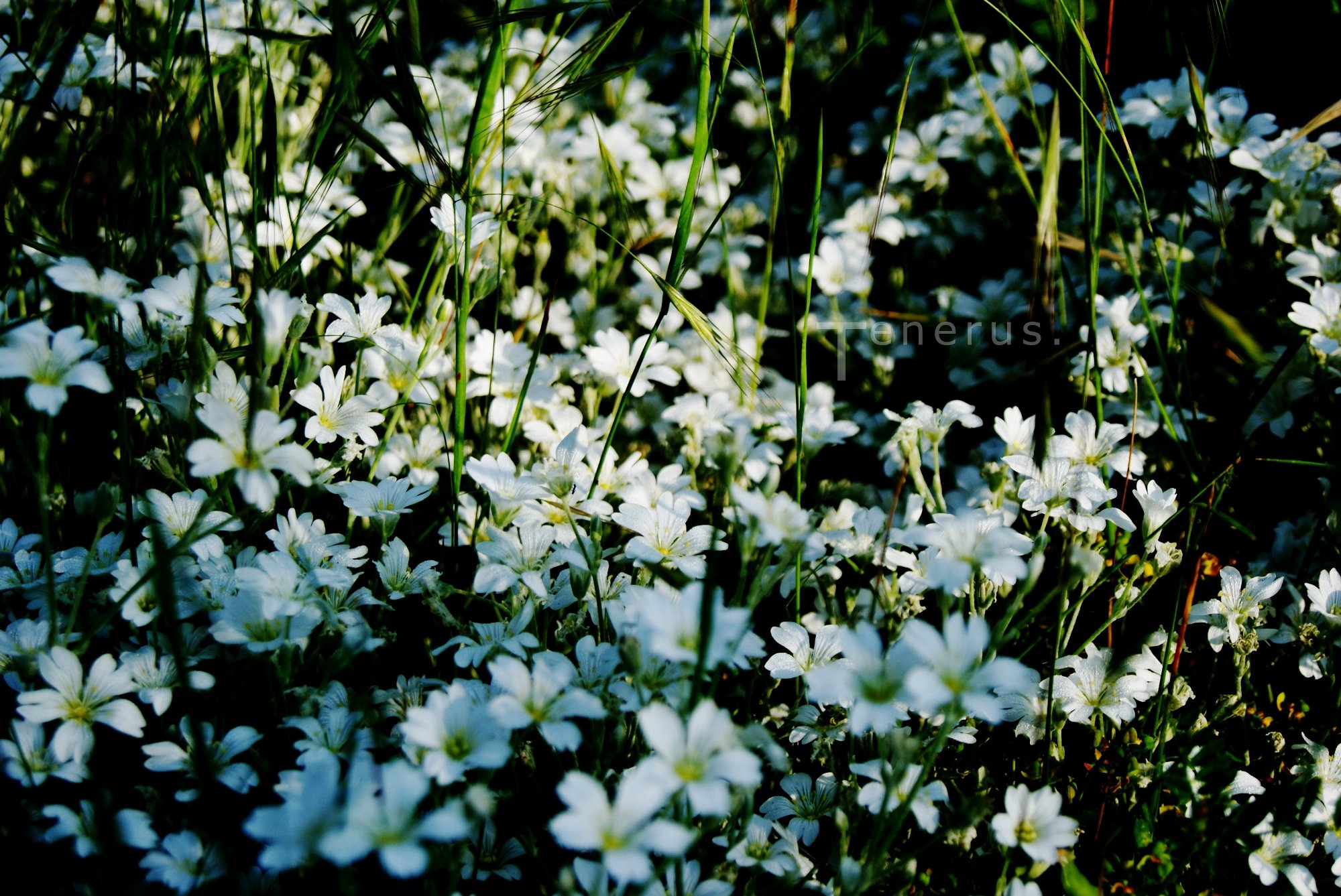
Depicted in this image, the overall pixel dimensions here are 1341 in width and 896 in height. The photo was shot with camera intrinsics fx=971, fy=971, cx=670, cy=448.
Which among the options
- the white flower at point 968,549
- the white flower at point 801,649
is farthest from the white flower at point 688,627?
the white flower at point 801,649

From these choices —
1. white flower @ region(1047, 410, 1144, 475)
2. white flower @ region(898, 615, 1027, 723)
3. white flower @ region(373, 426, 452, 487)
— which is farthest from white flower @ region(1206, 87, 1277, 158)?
white flower @ region(373, 426, 452, 487)

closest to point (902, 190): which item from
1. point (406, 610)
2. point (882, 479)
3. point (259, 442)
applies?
point (882, 479)

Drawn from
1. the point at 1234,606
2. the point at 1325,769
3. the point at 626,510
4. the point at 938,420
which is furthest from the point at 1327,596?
the point at 626,510

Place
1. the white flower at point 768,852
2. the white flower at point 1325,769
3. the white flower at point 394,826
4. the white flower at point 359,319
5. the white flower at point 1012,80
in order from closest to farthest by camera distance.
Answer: the white flower at point 394,826
the white flower at point 768,852
the white flower at point 1325,769
the white flower at point 359,319
the white flower at point 1012,80

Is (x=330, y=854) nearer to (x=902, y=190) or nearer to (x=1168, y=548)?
(x=1168, y=548)

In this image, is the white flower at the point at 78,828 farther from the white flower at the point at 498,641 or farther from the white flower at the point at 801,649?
the white flower at the point at 801,649

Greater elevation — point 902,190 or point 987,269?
point 902,190
